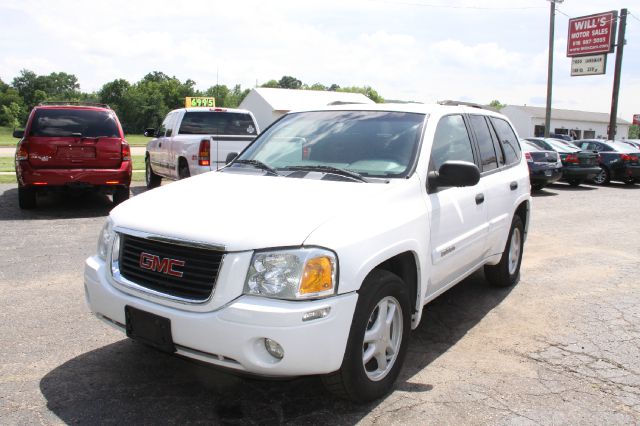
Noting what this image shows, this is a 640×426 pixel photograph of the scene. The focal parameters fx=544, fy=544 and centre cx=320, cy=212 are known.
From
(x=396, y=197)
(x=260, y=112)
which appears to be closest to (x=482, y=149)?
(x=396, y=197)

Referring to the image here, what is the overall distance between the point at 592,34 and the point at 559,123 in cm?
3982

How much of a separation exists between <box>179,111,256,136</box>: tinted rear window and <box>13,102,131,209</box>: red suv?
2.11m

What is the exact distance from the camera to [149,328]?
9.59 feet

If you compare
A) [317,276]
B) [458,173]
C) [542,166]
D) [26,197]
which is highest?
[458,173]

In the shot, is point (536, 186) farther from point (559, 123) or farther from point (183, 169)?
point (559, 123)

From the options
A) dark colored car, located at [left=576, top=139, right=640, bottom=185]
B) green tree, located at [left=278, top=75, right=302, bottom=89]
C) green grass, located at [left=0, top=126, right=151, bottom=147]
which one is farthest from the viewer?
green tree, located at [left=278, top=75, right=302, bottom=89]

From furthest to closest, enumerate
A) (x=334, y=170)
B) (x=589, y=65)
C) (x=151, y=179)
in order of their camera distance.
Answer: (x=589, y=65) < (x=151, y=179) < (x=334, y=170)

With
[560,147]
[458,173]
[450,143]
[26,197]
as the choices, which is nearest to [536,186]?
[560,147]

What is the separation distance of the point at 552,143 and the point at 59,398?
62.3 ft

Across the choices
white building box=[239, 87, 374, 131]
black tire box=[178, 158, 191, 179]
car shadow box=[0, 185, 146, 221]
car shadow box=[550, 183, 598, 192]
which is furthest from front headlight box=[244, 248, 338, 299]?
white building box=[239, 87, 374, 131]

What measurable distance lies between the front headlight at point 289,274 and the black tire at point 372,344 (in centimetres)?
30

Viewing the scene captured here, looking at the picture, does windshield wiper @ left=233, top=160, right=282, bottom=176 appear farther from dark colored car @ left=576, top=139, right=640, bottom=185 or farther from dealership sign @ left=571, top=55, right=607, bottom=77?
dealership sign @ left=571, top=55, right=607, bottom=77

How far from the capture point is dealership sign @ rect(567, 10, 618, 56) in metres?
31.0

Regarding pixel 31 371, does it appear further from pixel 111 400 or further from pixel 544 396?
pixel 544 396
